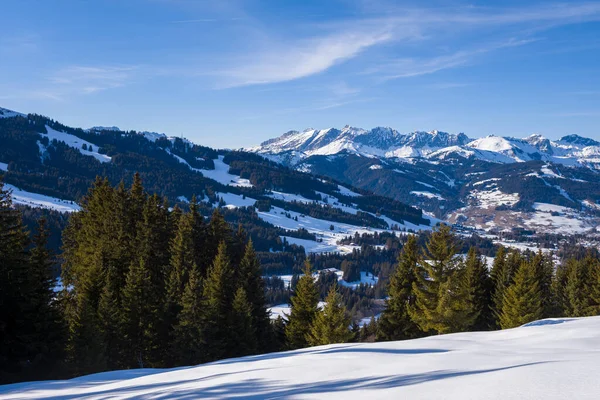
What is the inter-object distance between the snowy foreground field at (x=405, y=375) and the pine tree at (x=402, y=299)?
1846cm

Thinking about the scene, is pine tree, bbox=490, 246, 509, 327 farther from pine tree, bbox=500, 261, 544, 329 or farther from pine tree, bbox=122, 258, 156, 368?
pine tree, bbox=122, 258, 156, 368

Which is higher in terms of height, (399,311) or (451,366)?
(451,366)

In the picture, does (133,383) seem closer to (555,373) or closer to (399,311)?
(555,373)

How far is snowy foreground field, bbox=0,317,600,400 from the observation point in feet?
22.2

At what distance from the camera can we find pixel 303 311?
34.5m

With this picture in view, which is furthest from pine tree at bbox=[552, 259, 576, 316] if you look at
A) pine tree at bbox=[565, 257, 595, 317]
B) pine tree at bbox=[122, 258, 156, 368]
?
pine tree at bbox=[122, 258, 156, 368]

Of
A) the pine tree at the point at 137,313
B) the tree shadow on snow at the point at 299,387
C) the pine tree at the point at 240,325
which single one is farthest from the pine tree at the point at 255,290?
the tree shadow on snow at the point at 299,387

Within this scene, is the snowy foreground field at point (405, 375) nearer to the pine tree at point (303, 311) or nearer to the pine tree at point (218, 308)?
the pine tree at point (218, 308)

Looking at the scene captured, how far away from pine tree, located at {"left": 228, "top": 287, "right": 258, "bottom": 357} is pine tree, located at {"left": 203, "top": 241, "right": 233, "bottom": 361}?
44 cm

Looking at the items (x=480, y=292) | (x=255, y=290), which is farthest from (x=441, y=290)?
(x=255, y=290)

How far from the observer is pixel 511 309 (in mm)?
34531

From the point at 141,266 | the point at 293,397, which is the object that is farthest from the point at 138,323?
the point at 293,397

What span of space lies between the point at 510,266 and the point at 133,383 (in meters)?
41.6

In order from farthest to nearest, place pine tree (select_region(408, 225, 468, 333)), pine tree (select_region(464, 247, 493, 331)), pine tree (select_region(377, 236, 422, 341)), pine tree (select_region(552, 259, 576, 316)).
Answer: pine tree (select_region(552, 259, 576, 316)) → pine tree (select_region(464, 247, 493, 331)) → pine tree (select_region(377, 236, 422, 341)) → pine tree (select_region(408, 225, 468, 333))
